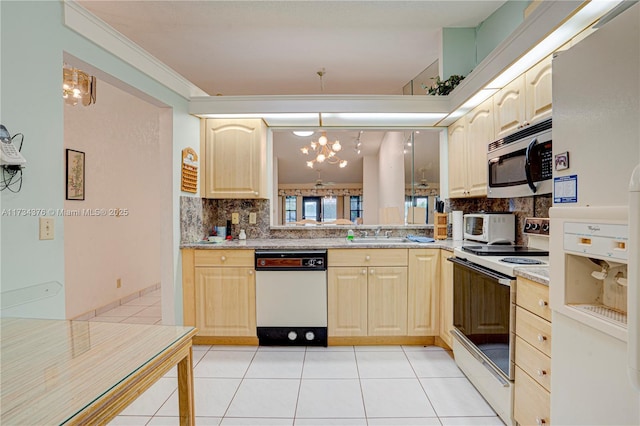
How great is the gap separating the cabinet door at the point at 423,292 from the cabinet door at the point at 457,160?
68cm

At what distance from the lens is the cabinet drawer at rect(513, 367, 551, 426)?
1348 millimetres

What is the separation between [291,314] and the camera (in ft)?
8.47

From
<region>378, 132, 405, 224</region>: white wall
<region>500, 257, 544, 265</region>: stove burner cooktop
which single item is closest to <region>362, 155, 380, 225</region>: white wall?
<region>378, 132, 405, 224</region>: white wall

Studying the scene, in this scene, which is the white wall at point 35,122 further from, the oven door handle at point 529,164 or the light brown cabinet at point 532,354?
the oven door handle at point 529,164

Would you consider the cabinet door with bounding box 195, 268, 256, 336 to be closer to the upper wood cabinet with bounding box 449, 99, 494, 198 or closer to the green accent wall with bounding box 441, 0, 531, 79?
the upper wood cabinet with bounding box 449, 99, 494, 198

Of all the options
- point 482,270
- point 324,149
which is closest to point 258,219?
point 482,270

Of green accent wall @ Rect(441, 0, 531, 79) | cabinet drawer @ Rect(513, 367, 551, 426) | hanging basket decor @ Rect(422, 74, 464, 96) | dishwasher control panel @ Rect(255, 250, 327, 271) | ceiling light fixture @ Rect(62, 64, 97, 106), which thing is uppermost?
green accent wall @ Rect(441, 0, 531, 79)

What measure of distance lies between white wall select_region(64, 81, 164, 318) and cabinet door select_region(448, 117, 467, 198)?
8.43ft

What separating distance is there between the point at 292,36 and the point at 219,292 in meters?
2.40

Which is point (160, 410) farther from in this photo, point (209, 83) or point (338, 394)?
point (209, 83)

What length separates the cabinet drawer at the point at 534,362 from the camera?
1326 mm

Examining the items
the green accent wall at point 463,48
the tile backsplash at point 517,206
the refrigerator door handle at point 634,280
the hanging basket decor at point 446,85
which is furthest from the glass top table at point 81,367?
the green accent wall at point 463,48

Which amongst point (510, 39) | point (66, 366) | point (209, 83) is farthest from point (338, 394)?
point (209, 83)

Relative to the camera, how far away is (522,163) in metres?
1.93
